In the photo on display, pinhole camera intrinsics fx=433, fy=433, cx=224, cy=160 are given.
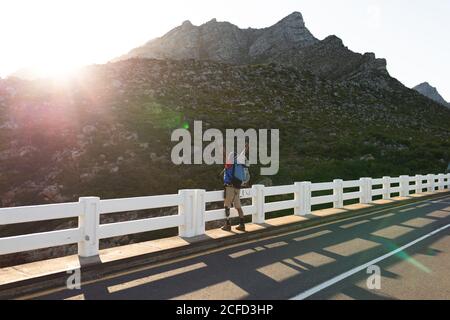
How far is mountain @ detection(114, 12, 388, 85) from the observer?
107 m

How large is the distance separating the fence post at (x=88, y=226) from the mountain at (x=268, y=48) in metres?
92.9

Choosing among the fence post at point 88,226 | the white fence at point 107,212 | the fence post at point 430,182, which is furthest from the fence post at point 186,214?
the fence post at point 430,182

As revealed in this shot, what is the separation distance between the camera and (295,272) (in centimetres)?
723

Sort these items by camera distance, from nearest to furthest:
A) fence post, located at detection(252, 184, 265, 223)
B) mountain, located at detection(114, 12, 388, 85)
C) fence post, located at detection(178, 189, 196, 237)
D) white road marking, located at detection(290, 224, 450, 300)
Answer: white road marking, located at detection(290, 224, 450, 300) → fence post, located at detection(178, 189, 196, 237) → fence post, located at detection(252, 184, 265, 223) → mountain, located at detection(114, 12, 388, 85)

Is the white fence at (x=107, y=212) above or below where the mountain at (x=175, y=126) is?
below

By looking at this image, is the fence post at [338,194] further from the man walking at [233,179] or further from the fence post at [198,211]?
the fence post at [198,211]

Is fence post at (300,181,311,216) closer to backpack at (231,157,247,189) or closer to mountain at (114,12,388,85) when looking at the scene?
backpack at (231,157,247,189)

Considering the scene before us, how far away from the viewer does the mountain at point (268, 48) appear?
10669 cm

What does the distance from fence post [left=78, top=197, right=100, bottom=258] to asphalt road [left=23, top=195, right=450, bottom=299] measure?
3.42ft

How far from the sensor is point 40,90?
4553 centimetres

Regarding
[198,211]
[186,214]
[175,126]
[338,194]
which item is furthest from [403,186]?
[175,126]

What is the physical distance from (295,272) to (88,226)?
145 inches

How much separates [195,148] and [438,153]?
2811cm

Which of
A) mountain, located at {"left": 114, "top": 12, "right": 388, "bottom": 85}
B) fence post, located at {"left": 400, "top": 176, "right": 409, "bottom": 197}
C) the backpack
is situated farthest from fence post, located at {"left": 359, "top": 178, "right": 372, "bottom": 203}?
mountain, located at {"left": 114, "top": 12, "right": 388, "bottom": 85}
